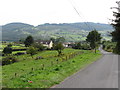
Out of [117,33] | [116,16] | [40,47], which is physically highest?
[116,16]

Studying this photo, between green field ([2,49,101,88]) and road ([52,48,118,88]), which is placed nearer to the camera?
green field ([2,49,101,88])

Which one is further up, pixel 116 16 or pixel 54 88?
pixel 116 16

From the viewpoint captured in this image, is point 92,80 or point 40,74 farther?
point 40,74

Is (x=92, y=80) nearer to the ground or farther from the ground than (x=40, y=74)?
nearer to the ground

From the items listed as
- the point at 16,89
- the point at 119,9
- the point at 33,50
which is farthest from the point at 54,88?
the point at 33,50

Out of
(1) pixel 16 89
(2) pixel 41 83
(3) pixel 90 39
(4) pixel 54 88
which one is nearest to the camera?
(1) pixel 16 89

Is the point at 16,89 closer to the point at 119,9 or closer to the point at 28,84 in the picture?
the point at 28,84

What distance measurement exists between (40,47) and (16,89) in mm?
93987

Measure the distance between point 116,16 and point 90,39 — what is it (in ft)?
237

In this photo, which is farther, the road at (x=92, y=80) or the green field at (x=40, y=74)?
the road at (x=92, y=80)

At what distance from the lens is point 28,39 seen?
5384 inches

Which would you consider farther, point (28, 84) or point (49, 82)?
point (49, 82)

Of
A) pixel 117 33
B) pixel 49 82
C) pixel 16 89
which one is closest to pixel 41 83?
pixel 49 82

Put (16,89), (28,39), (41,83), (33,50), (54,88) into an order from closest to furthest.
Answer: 1. (16,89)
2. (54,88)
3. (41,83)
4. (33,50)
5. (28,39)
